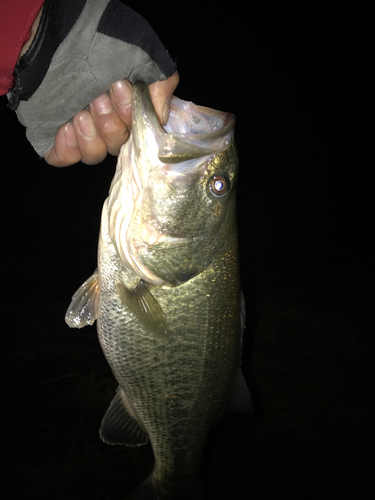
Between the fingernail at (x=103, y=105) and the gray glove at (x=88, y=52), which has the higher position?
the gray glove at (x=88, y=52)

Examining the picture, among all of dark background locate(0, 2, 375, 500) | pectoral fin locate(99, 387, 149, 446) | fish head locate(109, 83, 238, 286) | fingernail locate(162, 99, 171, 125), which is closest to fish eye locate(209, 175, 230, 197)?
fish head locate(109, 83, 238, 286)

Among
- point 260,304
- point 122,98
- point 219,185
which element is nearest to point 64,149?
point 122,98

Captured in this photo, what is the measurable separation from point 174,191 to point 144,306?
46 cm

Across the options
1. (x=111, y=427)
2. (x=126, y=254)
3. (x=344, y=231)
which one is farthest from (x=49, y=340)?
(x=344, y=231)

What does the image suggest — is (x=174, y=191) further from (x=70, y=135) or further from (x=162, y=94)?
(x=70, y=135)

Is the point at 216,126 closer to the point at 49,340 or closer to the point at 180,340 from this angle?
the point at 180,340

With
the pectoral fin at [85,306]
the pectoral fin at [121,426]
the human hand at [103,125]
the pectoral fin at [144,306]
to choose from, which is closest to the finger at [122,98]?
the human hand at [103,125]

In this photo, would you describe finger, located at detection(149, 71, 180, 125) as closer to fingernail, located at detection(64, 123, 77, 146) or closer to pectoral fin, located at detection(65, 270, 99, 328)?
fingernail, located at detection(64, 123, 77, 146)

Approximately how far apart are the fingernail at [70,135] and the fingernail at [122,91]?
30 centimetres

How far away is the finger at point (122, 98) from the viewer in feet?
3.42

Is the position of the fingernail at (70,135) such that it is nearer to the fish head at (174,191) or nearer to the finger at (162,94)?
the fish head at (174,191)

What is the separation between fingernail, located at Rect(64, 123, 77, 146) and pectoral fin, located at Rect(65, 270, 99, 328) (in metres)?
0.60

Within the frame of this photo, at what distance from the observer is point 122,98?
106 centimetres

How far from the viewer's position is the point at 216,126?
1.12 m
